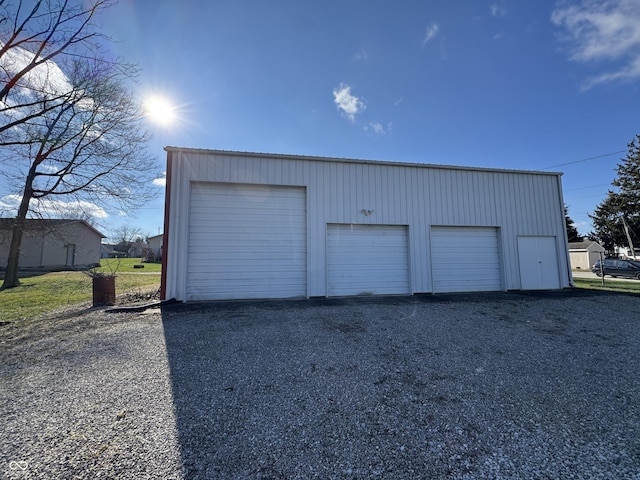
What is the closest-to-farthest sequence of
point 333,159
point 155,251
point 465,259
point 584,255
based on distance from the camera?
point 333,159
point 465,259
point 584,255
point 155,251

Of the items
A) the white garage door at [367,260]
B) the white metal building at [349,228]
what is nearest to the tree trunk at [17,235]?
the white metal building at [349,228]

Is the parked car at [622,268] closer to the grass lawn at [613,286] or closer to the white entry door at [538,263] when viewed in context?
the grass lawn at [613,286]

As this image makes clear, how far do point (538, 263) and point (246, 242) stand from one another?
10.9 m

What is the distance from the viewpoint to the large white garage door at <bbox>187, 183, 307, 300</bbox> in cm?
841

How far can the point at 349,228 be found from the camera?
9266 millimetres

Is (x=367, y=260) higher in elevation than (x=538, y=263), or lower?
higher

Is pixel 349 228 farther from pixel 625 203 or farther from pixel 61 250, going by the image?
pixel 625 203

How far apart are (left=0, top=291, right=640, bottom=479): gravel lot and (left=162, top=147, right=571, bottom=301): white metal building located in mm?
3273

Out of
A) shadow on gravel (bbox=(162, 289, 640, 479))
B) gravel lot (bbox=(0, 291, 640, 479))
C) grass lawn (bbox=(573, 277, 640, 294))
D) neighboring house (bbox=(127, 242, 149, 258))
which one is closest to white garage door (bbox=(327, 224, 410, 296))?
shadow on gravel (bbox=(162, 289, 640, 479))

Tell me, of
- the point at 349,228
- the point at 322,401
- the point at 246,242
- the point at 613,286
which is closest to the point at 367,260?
the point at 349,228

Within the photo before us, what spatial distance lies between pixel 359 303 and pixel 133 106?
463 inches

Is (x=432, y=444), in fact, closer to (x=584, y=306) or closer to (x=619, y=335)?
(x=619, y=335)

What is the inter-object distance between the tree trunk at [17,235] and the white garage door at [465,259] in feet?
56.1

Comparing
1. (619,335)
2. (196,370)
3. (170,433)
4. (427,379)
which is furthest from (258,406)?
(619,335)
